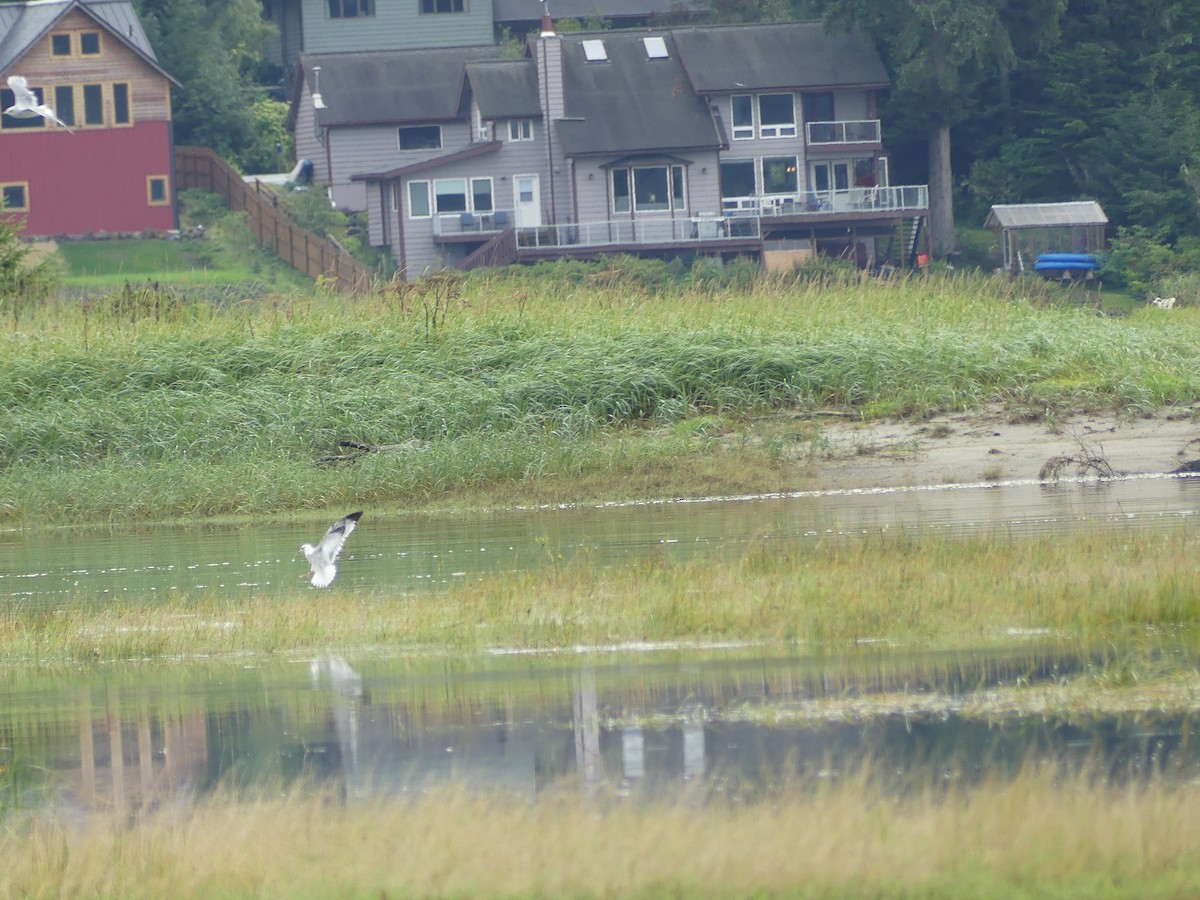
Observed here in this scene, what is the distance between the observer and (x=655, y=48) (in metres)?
58.2

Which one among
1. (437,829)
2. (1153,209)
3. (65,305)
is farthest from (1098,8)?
(437,829)

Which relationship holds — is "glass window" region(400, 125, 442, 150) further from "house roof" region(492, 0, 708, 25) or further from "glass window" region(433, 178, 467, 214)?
"house roof" region(492, 0, 708, 25)

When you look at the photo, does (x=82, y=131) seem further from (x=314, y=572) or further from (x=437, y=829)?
(x=437, y=829)

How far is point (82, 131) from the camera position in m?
56.5

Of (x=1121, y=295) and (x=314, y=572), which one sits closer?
(x=314, y=572)

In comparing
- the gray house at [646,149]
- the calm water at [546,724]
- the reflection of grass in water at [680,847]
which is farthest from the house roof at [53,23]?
the reflection of grass in water at [680,847]

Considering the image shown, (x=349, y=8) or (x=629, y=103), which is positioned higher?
(x=349, y=8)

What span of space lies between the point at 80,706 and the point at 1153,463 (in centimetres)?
1249

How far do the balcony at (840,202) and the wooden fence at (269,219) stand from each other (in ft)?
41.3

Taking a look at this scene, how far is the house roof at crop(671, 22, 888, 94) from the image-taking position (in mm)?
56781

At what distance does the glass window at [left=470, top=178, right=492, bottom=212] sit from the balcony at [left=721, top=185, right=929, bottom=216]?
7.48 metres

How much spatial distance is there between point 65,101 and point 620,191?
17345mm

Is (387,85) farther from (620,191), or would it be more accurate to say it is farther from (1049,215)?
(1049,215)

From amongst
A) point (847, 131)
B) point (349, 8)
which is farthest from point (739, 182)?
point (349, 8)
